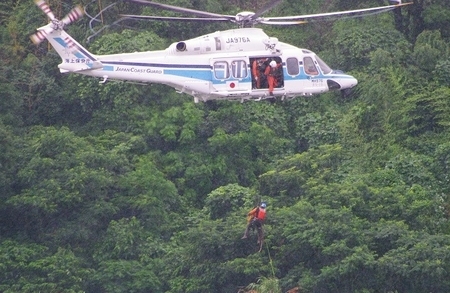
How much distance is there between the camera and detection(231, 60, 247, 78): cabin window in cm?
2288

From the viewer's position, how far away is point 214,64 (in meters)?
23.0

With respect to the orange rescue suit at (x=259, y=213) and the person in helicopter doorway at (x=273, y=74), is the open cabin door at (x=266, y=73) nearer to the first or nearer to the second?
the person in helicopter doorway at (x=273, y=74)

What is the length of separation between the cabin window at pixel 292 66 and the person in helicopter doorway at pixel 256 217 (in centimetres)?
230


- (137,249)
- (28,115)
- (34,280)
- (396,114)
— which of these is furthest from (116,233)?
(396,114)

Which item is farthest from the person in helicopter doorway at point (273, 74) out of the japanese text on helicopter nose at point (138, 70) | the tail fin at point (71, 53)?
the tail fin at point (71, 53)

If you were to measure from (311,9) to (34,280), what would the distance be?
34.8 feet

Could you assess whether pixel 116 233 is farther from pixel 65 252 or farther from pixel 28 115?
pixel 28 115

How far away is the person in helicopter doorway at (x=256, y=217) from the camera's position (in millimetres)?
23922

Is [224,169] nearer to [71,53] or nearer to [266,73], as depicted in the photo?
[266,73]

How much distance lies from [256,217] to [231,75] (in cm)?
273

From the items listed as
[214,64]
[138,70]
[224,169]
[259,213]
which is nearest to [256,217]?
[259,213]

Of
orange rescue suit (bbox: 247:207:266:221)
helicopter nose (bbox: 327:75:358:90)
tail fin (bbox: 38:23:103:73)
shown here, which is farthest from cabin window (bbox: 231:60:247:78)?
orange rescue suit (bbox: 247:207:266:221)

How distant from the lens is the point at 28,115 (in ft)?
99.2

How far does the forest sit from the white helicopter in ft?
8.22
